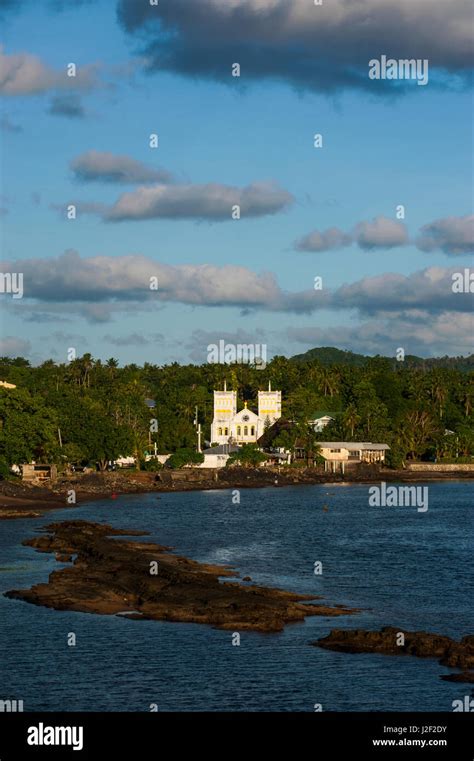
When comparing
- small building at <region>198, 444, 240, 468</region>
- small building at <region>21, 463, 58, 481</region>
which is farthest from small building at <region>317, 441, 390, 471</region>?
small building at <region>21, 463, 58, 481</region>

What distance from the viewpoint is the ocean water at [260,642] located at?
39.1m

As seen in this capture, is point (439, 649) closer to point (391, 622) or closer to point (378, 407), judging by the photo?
point (391, 622)

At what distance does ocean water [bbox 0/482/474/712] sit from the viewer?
39125 millimetres

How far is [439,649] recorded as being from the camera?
44500mm

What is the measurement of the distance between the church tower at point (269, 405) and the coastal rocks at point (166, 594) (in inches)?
4566

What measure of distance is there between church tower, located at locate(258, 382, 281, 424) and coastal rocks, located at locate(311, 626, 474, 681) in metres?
138

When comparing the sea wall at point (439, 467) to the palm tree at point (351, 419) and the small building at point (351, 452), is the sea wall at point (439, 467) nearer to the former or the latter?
the small building at point (351, 452)

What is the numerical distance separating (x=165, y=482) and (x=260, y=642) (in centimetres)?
10893

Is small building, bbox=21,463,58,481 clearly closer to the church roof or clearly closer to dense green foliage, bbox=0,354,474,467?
dense green foliage, bbox=0,354,474,467

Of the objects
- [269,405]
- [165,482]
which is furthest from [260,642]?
[269,405]

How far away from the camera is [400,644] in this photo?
4544 cm
